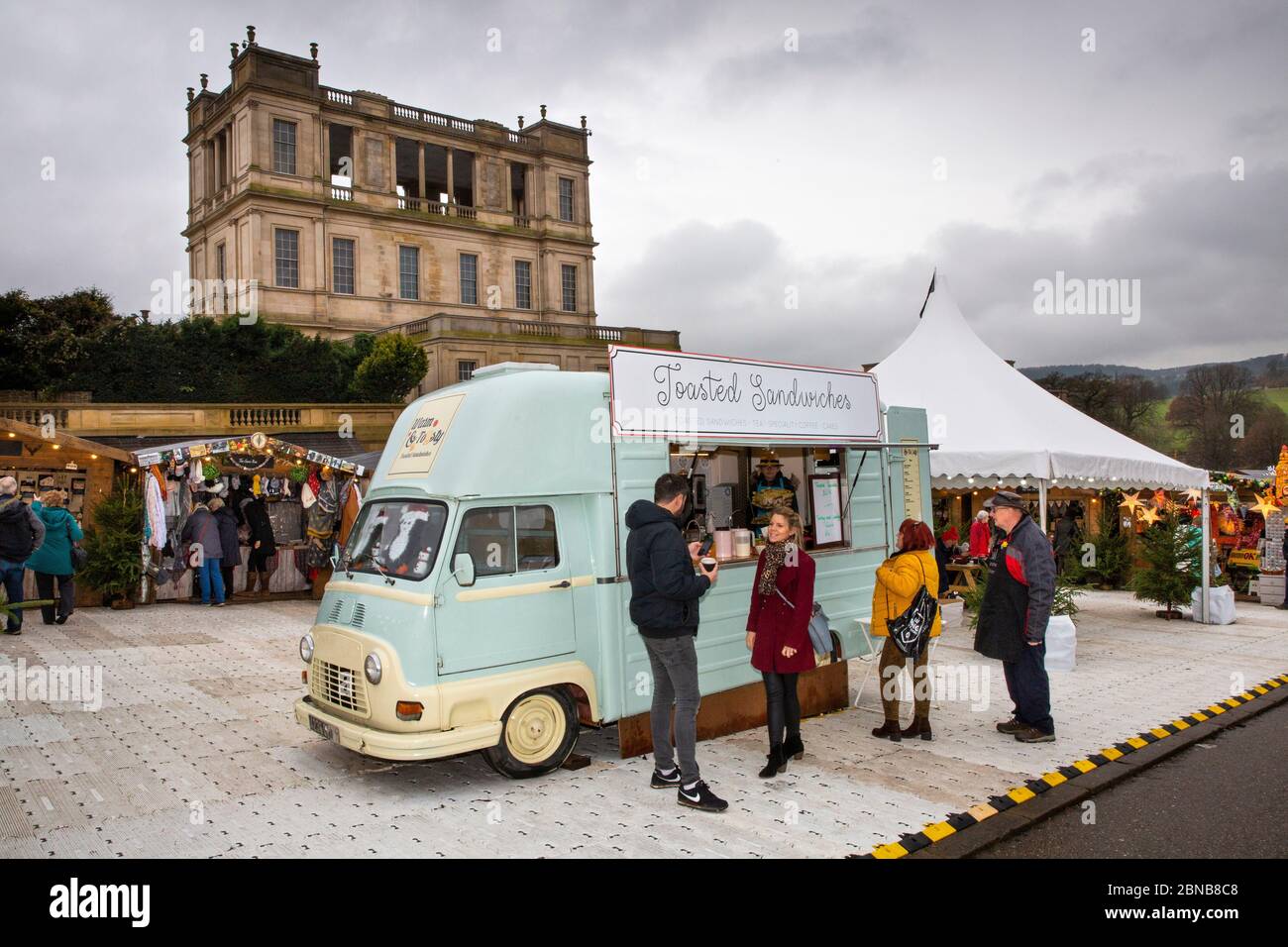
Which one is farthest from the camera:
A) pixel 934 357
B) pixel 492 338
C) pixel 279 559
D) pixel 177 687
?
pixel 492 338

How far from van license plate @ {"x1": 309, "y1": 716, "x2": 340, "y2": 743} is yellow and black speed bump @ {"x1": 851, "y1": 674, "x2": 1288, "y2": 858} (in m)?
3.59

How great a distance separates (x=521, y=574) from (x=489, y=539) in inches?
13.3

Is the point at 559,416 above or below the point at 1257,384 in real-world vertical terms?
below

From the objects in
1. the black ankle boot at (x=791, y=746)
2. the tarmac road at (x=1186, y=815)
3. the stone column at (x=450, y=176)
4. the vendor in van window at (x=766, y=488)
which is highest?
the stone column at (x=450, y=176)

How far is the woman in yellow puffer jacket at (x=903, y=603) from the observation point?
7.47m

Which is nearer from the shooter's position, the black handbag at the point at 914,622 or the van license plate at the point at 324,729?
the van license plate at the point at 324,729

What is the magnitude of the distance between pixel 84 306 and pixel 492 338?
16852 millimetres

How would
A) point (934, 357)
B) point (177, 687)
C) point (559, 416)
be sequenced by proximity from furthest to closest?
point (934, 357), point (177, 687), point (559, 416)

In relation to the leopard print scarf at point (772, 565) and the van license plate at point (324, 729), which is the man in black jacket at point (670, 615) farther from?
the van license plate at point (324, 729)

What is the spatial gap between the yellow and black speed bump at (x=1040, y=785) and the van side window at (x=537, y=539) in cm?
294

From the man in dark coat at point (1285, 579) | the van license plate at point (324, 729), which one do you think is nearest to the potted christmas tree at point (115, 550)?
the van license plate at point (324, 729)
